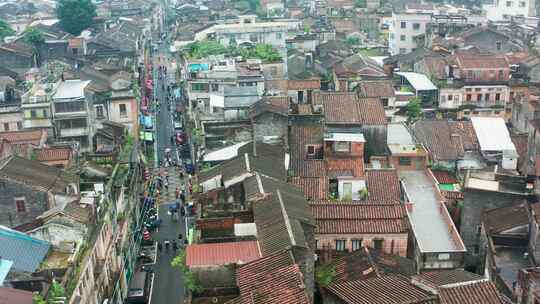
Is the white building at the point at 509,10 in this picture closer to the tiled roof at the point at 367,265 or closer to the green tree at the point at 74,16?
the green tree at the point at 74,16

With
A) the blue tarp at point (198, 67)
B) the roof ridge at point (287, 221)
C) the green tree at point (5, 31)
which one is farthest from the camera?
the green tree at point (5, 31)

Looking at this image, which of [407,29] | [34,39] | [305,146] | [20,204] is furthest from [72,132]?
[407,29]

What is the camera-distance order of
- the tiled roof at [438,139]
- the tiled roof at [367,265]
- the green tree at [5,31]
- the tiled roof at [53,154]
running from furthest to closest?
the green tree at [5,31] < the tiled roof at [438,139] < the tiled roof at [53,154] < the tiled roof at [367,265]

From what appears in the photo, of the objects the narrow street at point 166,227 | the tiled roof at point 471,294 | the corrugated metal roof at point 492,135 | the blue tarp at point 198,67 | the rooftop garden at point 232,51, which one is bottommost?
the narrow street at point 166,227

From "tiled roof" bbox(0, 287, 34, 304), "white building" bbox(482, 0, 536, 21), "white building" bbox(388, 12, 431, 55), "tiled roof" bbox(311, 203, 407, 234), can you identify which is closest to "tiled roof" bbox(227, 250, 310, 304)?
"tiled roof" bbox(0, 287, 34, 304)

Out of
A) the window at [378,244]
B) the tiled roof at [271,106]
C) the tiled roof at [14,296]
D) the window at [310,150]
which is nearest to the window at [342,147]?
the window at [310,150]

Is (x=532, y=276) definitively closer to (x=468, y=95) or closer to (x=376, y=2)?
(x=468, y=95)
